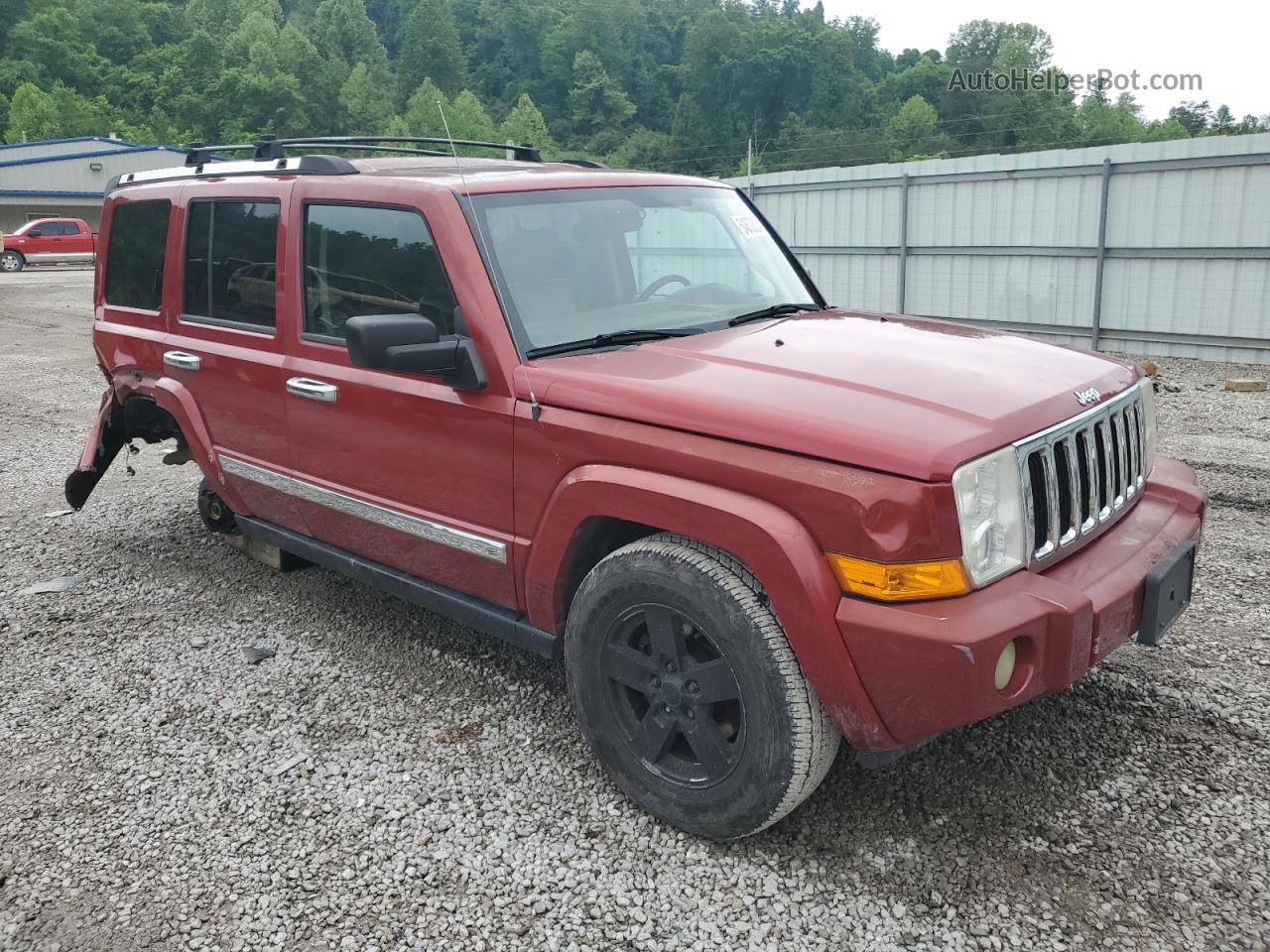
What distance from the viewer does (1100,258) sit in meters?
13.2

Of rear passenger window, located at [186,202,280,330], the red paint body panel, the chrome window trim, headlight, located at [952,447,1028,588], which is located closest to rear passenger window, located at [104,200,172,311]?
rear passenger window, located at [186,202,280,330]

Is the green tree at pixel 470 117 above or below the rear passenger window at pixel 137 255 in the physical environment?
above

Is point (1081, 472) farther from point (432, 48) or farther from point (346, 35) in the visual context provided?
point (346, 35)

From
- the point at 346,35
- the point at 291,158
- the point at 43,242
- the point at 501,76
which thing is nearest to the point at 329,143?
the point at 291,158

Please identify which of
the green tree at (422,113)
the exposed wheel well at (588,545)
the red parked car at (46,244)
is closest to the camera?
the exposed wheel well at (588,545)

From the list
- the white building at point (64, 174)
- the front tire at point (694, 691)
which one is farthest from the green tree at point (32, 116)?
the front tire at point (694, 691)

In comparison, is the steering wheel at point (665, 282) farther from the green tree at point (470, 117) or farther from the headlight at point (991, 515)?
the green tree at point (470, 117)

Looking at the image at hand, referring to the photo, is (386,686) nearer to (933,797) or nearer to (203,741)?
(203,741)

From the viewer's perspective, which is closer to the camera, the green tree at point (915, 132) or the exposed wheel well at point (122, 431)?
the exposed wheel well at point (122, 431)

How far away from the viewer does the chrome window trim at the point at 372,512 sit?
3.32 meters

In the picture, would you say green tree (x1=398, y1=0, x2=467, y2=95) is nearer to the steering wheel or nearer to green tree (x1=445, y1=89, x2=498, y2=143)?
green tree (x1=445, y1=89, x2=498, y2=143)

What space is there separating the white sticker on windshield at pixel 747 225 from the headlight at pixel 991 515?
1908 mm

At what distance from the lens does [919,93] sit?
9312 cm

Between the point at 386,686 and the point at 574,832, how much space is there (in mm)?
1265
